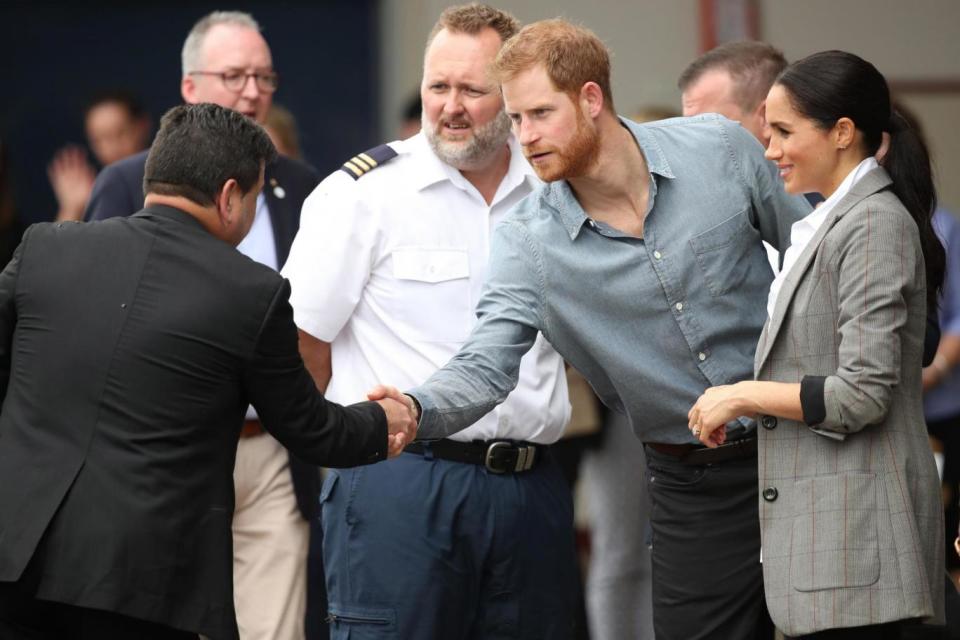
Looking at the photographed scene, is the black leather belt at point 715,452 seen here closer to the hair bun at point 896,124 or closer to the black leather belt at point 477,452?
the black leather belt at point 477,452

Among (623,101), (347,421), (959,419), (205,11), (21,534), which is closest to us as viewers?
(21,534)

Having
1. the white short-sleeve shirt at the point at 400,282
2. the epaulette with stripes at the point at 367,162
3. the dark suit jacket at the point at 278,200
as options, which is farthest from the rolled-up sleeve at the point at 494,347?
the dark suit jacket at the point at 278,200

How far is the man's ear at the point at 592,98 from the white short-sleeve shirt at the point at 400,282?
1.64 feet

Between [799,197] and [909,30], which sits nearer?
[799,197]

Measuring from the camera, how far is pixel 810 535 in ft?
10.4

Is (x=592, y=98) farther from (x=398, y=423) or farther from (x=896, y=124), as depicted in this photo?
(x=398, y=423)

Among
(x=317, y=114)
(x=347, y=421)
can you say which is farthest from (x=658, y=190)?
(x=317, y=114)

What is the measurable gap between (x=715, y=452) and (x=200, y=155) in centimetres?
130

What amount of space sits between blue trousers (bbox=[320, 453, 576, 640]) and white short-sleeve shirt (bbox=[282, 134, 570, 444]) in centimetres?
16

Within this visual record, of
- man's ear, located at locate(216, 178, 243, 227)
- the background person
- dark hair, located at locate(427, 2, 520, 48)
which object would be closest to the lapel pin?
dark hair, located at locate(427, 2, 520, 48)

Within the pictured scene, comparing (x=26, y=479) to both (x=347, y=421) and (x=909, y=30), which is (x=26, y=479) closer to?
(x=347, y=421)

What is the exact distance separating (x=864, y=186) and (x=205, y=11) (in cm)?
531

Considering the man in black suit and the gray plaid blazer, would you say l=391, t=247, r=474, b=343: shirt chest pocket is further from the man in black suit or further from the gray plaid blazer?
the gray plaid blazer

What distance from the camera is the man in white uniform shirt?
3.90 m
